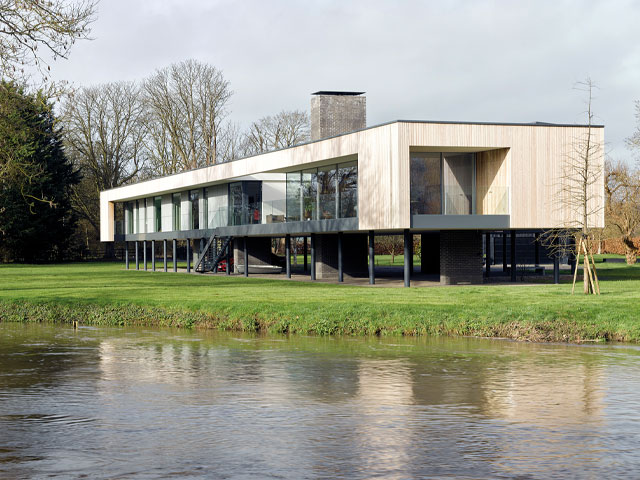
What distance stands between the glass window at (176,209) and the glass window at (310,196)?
15755 mm

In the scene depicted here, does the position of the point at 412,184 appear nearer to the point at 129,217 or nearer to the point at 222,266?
the point at 222,266

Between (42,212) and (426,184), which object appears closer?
(426,184)

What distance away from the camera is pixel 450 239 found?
32531 mm

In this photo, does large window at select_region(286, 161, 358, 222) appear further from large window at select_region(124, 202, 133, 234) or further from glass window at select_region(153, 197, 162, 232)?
large window at select_region(124, 202, 133, 234)

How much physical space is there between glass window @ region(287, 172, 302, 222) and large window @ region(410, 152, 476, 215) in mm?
7007

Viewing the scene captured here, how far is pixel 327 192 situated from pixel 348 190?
1643mm

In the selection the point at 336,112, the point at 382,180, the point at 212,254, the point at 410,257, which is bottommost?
the point at 410,257

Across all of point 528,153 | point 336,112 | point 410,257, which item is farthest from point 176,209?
point 528,153

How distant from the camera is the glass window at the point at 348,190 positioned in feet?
105

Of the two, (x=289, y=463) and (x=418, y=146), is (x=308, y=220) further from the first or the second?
(x=289, y=463)

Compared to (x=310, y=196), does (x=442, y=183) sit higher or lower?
higher

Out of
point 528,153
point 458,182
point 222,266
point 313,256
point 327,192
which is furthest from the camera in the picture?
point 222,266

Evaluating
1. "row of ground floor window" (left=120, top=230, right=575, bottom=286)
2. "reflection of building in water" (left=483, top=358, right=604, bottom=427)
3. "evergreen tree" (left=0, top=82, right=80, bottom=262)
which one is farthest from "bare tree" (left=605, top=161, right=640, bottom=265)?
"reflection of building in water" (left=483, top=358, right=604, bottom=427)

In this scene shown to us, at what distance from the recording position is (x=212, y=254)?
45.2 meters
